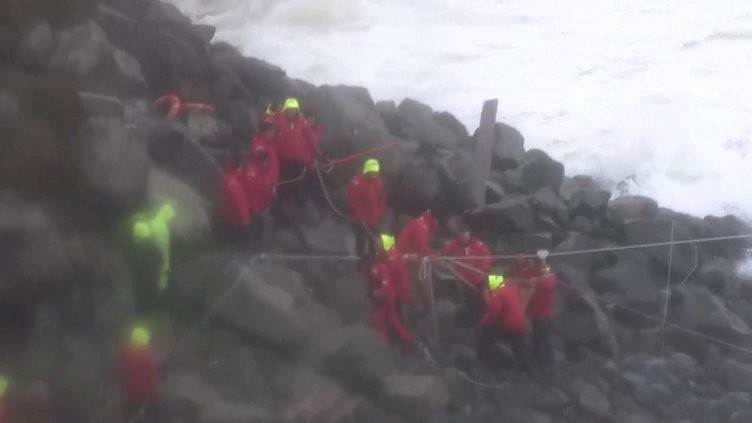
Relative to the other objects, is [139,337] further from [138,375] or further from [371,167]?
[371,167]

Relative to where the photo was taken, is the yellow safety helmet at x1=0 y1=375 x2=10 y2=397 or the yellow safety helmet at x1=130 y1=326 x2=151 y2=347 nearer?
the yellow safety helmet at x1=0 y1=375 x2=10 y2=397

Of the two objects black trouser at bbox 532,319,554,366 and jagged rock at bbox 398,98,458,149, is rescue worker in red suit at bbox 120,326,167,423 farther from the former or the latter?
jagged rock at bbox 398,98,458,149

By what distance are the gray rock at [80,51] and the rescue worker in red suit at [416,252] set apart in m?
2.34

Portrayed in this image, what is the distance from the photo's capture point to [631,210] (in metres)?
7.56

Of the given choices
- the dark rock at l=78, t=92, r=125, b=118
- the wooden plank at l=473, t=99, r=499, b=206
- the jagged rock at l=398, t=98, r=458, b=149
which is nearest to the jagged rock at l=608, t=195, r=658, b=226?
the wooden plank at l=473, t=99, r=499, b=206

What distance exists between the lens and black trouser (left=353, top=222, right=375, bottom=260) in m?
6.41

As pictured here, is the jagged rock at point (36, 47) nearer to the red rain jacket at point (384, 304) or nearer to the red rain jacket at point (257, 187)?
the red rain jacket at point (257, 187)

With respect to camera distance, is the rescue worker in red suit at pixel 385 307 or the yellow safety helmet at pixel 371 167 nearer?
the rescue worker in red suit at pixel 385 307

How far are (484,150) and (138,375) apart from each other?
3.45 m

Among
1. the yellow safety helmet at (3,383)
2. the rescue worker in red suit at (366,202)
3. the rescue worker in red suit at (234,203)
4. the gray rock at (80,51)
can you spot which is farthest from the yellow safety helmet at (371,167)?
the yellow safety helmet at (3,383)

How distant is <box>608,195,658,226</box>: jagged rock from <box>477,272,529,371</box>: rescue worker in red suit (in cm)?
158

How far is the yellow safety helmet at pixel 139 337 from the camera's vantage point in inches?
197

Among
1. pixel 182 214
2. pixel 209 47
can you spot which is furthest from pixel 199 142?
pixel 209 47

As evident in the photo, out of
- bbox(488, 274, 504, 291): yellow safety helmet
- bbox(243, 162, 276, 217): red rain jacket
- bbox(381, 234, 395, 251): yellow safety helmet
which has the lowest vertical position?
bbox(488, 274, 504, 291): yellow safety helmet
